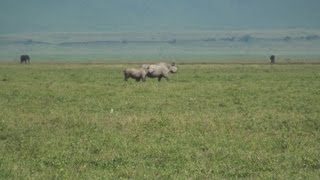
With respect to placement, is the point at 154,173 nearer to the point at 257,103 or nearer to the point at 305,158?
the point at 305,158

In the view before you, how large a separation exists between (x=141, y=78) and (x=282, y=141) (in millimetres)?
23260

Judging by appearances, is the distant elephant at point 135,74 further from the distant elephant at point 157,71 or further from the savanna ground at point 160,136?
the savanna ground at point 160,136

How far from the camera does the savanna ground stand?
1323 centimetres

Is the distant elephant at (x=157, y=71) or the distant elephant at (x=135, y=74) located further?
the distant elephant at (x=157, y=71)

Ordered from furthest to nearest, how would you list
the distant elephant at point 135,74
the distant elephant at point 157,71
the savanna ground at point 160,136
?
the distant elephant at point 157,71 < the distant elephant at point 135,74 < the savanna ground at point 160,136

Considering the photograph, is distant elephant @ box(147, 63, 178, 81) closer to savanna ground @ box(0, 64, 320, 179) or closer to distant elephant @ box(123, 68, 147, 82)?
distant elephant @ box(123, 68, 147, 82)

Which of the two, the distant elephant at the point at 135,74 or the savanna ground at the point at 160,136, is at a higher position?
the distant elephant at the point at 135,74

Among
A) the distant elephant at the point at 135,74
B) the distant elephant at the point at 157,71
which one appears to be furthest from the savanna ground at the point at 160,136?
the distant elephant at the point at 157,71

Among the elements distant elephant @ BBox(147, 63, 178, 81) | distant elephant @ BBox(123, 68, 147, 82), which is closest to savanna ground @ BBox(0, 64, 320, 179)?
distant elephant @ BBox(123, 68, 147, 82)

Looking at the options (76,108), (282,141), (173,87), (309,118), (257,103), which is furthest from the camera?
(173,87)

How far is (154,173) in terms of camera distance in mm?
12906

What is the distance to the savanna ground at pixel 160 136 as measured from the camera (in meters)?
13.2

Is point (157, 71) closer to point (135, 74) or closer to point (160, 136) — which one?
point (135, 74)

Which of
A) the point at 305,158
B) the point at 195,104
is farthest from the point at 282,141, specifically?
the point at 195,104
